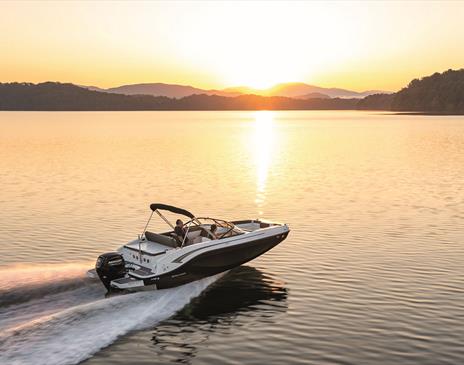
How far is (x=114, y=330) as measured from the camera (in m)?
18.1

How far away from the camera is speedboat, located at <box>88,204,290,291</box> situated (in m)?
21.9

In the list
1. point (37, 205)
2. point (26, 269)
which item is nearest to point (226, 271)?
point (26, 269)

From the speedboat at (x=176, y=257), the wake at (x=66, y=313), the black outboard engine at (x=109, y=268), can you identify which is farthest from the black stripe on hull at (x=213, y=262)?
the black outboard engine at (x=109, y=268)

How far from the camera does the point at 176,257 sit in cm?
2233

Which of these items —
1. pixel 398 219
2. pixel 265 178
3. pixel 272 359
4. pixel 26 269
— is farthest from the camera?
pixel 265 178

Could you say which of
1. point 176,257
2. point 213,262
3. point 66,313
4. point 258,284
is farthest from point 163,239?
point 66,313

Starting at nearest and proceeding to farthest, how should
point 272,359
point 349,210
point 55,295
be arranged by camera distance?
point 272,359, point 55,295, point 349,210

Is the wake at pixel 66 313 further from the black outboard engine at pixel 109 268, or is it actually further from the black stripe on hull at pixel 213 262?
the black outboard engine at pixel 109 268

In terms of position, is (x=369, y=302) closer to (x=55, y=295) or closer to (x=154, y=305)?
(x=154, y=305)

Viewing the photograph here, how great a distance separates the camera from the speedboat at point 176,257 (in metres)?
21.9

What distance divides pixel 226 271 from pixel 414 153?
69.9m

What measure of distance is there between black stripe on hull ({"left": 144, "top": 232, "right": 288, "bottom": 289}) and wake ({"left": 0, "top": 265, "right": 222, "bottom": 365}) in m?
0.43

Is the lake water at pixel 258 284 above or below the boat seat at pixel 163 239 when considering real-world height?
below

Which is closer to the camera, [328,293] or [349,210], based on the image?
[328,293]
